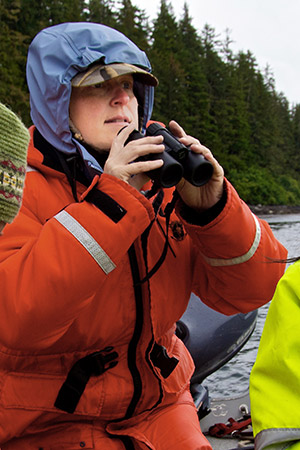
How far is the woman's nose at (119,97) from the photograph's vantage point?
1937mm

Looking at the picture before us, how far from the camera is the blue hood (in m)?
1.85

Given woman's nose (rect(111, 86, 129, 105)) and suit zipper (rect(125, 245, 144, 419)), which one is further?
woman's nose (rect(111, 86, 129, 105))

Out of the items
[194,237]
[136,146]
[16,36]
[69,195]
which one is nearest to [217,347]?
[194,237]

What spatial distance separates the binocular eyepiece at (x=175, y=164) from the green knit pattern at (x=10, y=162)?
0.47 meters

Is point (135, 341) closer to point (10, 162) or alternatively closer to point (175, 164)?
point (175, 164)

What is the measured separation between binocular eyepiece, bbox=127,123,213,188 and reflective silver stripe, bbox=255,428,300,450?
815 millimetres

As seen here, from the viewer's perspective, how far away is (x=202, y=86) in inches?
2014

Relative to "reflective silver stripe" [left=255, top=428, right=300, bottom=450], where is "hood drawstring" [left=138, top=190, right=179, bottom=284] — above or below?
above

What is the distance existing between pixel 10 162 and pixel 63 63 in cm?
81

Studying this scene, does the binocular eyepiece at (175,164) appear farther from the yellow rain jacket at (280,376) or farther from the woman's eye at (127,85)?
the yellow rain jacket at (280,376)

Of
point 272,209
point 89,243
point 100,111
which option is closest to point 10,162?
point 89,243

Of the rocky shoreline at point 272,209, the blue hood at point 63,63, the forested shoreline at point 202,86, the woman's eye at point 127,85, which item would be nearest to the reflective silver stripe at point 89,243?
the blue hood at point 63,63

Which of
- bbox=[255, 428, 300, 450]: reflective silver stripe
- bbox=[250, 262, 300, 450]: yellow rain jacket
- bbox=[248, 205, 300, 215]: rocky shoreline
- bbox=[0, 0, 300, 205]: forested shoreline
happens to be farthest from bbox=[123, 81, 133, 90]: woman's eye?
bbox=[248, 205, 300, 215]: rocky shoreline

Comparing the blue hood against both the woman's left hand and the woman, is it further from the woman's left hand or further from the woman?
the woman's left hand
